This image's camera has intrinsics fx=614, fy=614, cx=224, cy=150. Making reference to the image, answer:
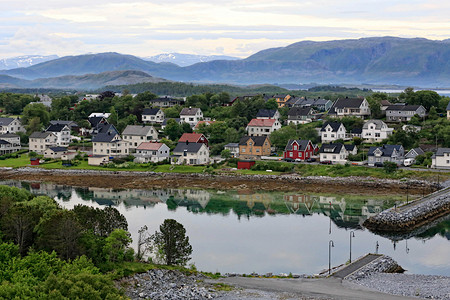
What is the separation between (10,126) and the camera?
2549 inches

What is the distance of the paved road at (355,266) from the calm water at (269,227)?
1144 mm

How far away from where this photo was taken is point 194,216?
113 feet

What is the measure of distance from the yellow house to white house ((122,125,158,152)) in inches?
380

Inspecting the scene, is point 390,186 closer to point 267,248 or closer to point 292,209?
point 292,209

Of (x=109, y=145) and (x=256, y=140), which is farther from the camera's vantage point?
(x=109, y=145)

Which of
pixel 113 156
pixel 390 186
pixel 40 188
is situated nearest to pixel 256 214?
pixel 390 186

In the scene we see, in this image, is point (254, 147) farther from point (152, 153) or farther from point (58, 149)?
point (58, 149)

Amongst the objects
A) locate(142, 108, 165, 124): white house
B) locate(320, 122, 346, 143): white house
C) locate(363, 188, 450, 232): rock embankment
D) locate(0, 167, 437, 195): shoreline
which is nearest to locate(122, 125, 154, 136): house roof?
locate(0, 167, 437, 195): shoreline

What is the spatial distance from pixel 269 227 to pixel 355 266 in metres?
8.78

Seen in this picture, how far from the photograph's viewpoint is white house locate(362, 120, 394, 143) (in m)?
51.7

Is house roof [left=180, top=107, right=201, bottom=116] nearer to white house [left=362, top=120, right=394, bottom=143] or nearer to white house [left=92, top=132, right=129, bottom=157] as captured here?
white house [left=92, top=132, right=129, bottom=157]

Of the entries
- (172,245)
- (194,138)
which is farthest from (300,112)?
(172,245)

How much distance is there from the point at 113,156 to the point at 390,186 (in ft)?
79.1

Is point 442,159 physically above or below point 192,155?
above
